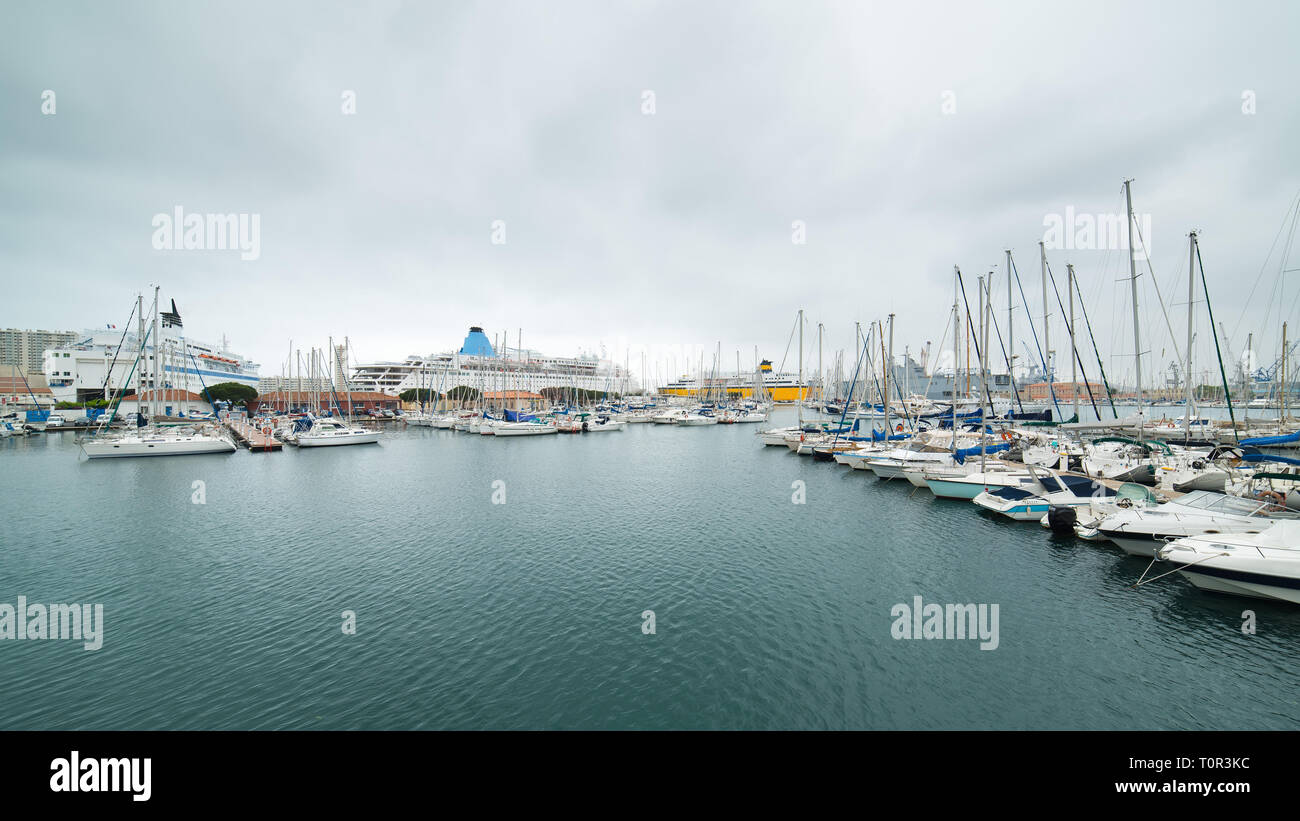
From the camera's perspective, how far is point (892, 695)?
32.9 feet

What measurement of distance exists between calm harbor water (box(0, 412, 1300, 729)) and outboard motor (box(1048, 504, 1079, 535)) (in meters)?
1.02

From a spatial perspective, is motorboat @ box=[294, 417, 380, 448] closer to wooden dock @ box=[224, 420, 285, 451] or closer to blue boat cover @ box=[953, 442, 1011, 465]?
wooden dock @ box=[224, 420, 285, 451]

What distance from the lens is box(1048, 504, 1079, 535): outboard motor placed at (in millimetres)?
19812

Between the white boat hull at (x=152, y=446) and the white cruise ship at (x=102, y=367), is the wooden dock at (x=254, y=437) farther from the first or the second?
the white cruise ship at (x=102, y=367)

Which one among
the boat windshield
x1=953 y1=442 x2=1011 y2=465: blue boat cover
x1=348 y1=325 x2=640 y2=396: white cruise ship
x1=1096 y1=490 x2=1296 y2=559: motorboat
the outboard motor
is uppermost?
x1=348 y1=325 x2=640 y2=396: white cruise ship

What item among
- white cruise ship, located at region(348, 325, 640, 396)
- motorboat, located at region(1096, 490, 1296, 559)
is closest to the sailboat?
white cruise ship, located at region(348, 325, 640, 396)

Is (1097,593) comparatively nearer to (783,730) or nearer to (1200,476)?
(783,730)

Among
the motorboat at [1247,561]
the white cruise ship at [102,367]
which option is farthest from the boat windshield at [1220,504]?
the white cruise ship at [102,367]

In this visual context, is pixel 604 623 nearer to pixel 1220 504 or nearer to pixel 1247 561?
pixel 1247 561

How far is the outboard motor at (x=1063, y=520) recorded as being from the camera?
65.0 ft

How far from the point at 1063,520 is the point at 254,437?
7383cm
